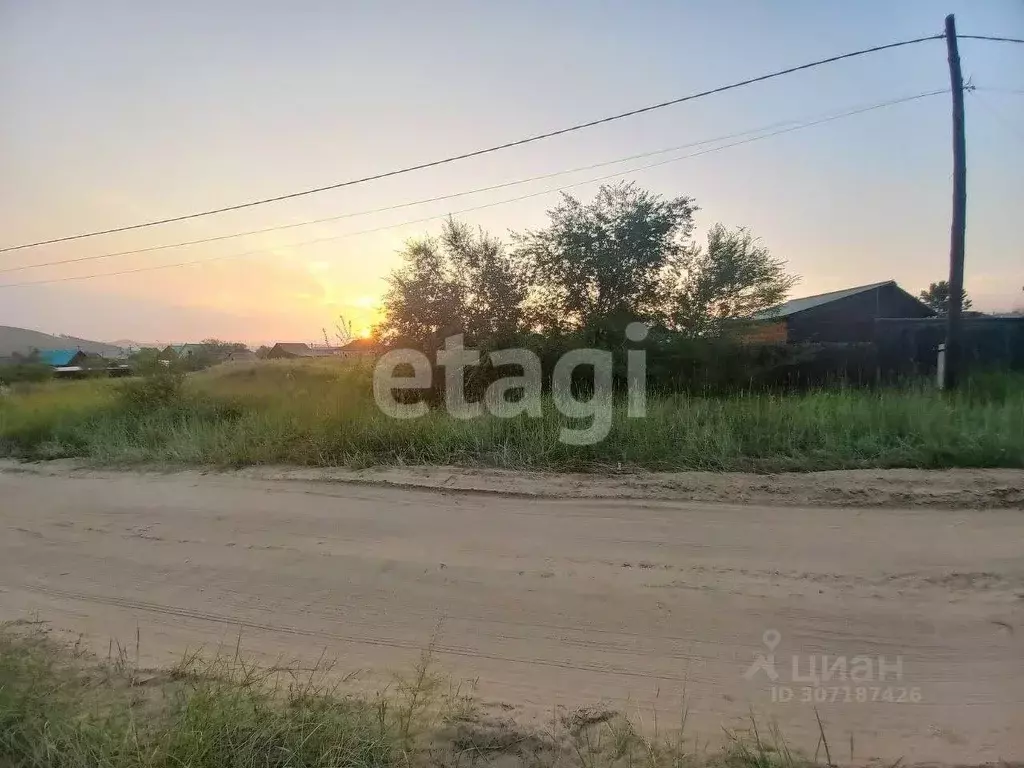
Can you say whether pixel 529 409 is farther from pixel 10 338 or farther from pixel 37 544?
pixel 10 338

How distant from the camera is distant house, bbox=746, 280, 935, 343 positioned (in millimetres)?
13445

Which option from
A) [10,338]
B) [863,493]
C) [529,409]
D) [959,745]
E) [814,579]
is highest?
[10,338]

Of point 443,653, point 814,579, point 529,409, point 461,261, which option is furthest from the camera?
point 461,261

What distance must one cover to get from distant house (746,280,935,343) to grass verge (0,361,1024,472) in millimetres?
4366

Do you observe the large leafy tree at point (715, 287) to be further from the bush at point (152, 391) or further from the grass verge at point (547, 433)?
the bush at point (152, 391)

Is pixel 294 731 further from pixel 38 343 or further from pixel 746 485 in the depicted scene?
pixel 38 343

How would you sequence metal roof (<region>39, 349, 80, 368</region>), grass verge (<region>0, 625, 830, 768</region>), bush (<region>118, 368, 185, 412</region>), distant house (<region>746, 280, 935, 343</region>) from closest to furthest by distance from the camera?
grass verge (<region>0, 625, 830, 768</region>)
bush (<region>118, 368, 185, 412</region>)
distant house (<region>746, 280, 935, 343</region>)
metal roof (<region>39, 349, 80, 368</region>)

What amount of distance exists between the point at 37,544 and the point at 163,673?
3737mm

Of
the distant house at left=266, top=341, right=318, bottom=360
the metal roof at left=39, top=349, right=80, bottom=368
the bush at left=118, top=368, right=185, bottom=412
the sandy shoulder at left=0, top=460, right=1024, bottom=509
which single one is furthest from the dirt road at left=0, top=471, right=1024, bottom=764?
the metal roof at left=39, top=349, right=80, bottom=368

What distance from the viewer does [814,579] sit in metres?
4.13

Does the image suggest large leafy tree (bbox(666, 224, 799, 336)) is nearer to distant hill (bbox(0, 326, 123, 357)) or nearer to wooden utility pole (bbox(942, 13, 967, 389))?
wooden utility pole (bbox(942, 13, 967, 389))

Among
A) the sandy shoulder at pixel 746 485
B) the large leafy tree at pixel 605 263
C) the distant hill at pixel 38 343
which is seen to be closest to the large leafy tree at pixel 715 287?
the large leafy tree at pixel 605 263

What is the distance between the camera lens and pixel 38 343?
14.5m

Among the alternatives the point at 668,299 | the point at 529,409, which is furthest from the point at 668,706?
the point at 668,299
